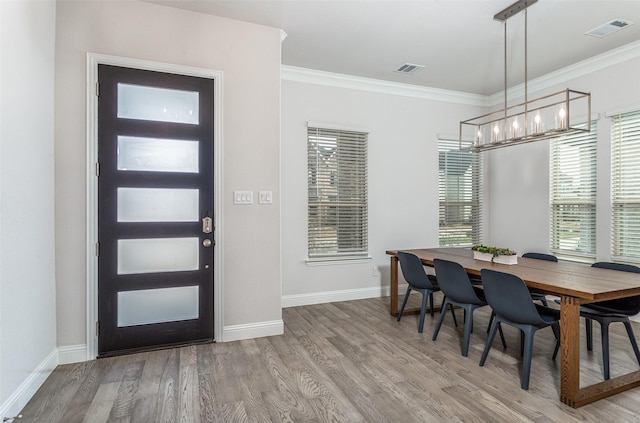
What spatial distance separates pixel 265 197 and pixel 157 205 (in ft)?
3.15

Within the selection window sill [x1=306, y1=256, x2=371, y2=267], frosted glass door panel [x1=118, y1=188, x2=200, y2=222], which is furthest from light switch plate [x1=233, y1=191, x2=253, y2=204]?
window sill [x1=306, y1=256, x2=371, y2=267]

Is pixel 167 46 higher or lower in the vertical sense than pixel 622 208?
higher

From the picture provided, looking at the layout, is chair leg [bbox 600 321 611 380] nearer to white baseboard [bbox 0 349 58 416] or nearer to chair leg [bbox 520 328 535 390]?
chair leg [bbox 520 328 535 390]

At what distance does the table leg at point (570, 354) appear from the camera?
86.7 inches

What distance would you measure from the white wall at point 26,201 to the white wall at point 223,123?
112 millimetres

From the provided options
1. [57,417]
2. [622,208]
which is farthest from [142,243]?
[622,208]

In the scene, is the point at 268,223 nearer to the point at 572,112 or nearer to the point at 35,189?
the point at 35,189

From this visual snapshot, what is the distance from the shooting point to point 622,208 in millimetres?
3969

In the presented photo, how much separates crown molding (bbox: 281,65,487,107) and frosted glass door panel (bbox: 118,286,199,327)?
2.87m

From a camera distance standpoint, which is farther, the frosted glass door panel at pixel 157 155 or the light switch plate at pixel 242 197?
the light switch plate at pixel 242 197

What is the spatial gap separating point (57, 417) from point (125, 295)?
1.02 meters

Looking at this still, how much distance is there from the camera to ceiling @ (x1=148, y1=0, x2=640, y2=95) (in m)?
3.06

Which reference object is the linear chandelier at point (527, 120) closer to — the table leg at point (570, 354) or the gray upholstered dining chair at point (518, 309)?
the gray upholstered dining chair at point (518, 309)

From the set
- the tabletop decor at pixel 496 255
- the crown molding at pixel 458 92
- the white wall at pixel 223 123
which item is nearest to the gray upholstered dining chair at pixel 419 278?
the tabletop decor at pixel 496 255
